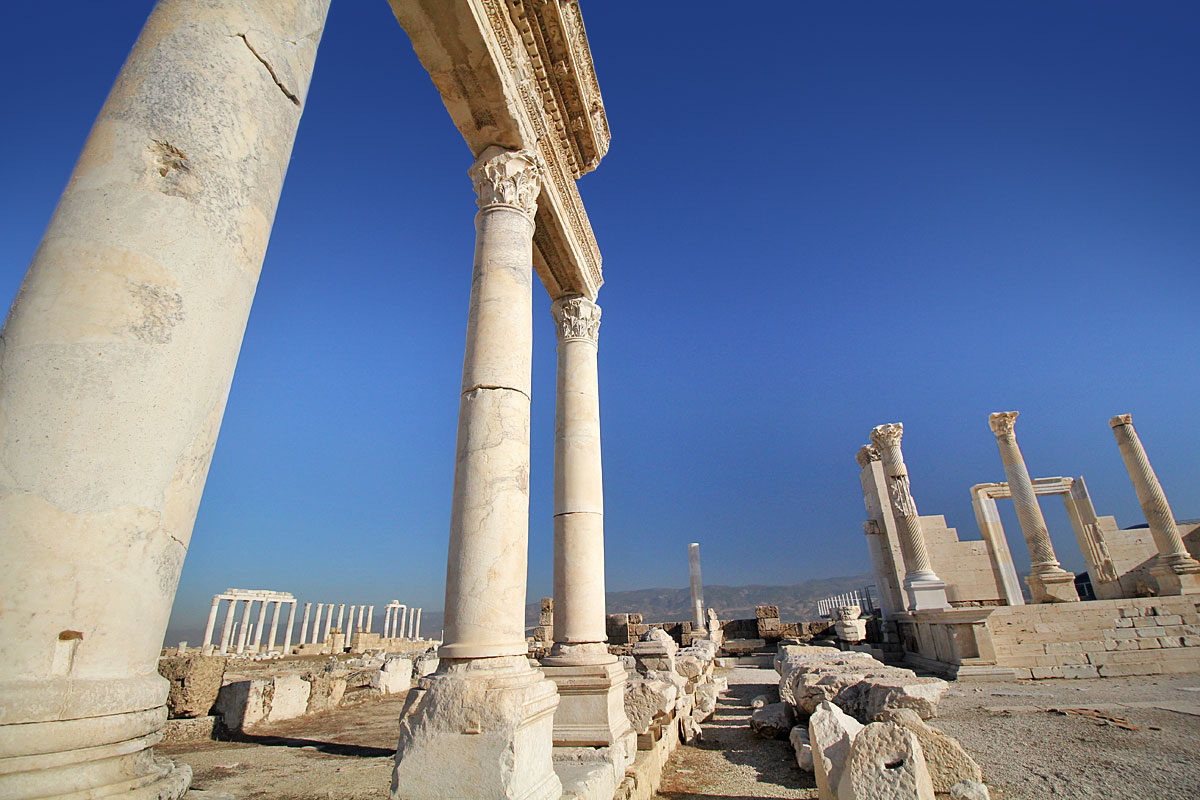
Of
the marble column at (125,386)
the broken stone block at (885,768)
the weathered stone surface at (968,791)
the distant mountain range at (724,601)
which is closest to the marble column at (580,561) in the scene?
the broken stone block at (885,768)

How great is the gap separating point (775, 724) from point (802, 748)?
1.91 m

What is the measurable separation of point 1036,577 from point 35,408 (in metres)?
25.2

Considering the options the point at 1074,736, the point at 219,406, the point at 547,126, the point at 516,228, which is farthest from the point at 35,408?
the point at 1074,736

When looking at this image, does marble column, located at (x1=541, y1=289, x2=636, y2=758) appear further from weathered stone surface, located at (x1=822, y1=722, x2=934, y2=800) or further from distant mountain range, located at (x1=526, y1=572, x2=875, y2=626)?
distant mountain range, located at (x1=526, y1=572, x2=875, y2=626)

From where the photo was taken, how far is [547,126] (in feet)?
23.3

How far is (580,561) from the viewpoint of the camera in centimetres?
720

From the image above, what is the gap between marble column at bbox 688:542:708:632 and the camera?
83.3ft

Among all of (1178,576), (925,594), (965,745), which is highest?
(1178,576)

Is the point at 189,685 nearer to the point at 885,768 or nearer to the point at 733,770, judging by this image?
the point at 733,770

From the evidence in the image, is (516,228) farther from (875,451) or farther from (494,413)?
(875,451)

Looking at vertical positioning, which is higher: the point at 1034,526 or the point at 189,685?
the point at 1034,526

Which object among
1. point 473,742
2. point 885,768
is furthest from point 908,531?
point 473,742

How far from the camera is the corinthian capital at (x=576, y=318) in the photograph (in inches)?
339

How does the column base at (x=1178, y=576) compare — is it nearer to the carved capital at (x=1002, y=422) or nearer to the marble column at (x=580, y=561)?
the carved capital at (x=1002, y=422)
